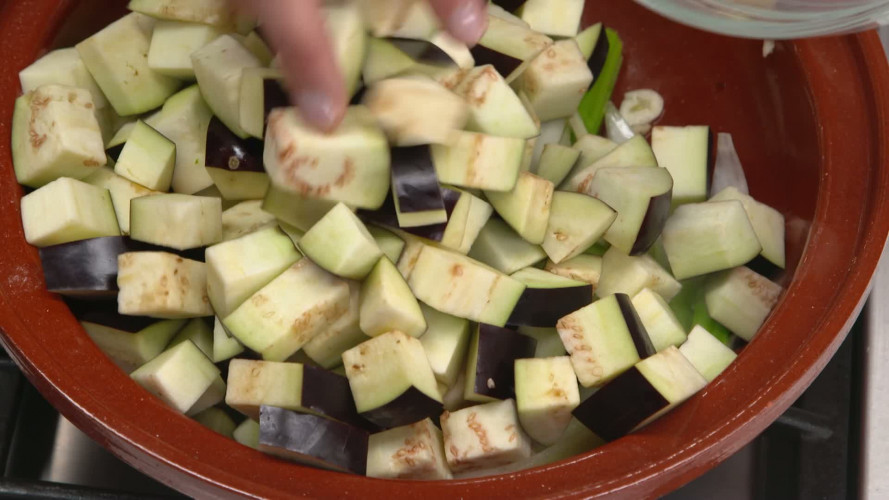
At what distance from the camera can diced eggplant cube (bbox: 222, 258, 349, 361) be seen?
1172 mm

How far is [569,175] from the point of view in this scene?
1.45 m

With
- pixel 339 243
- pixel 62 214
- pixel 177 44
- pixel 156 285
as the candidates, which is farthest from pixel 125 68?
pixel 339 243

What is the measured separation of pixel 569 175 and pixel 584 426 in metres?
0.45

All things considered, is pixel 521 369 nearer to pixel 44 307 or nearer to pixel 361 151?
pixel 361 151

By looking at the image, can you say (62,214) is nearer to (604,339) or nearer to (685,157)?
(604,339)

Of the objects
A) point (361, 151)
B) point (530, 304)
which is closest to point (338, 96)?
point (361, 151)

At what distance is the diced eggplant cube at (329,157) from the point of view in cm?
114

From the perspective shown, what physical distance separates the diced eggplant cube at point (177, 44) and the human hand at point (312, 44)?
45cm

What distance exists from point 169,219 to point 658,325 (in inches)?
30.4

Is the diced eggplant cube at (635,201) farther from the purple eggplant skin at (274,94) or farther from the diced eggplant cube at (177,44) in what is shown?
the diced eggplant cube at (177,44)

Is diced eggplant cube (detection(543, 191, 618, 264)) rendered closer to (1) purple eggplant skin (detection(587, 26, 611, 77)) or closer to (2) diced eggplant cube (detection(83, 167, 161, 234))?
(1) purple eggplant skin (detection(587, 26, 611, 77))

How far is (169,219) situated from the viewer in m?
1.25

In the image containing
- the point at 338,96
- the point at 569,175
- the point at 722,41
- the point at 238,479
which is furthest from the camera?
the point at 722,41

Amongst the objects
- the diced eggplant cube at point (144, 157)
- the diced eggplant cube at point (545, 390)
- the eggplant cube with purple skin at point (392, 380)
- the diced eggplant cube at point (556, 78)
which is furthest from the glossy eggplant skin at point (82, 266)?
the diced eggplant cube at point (556, 78)
